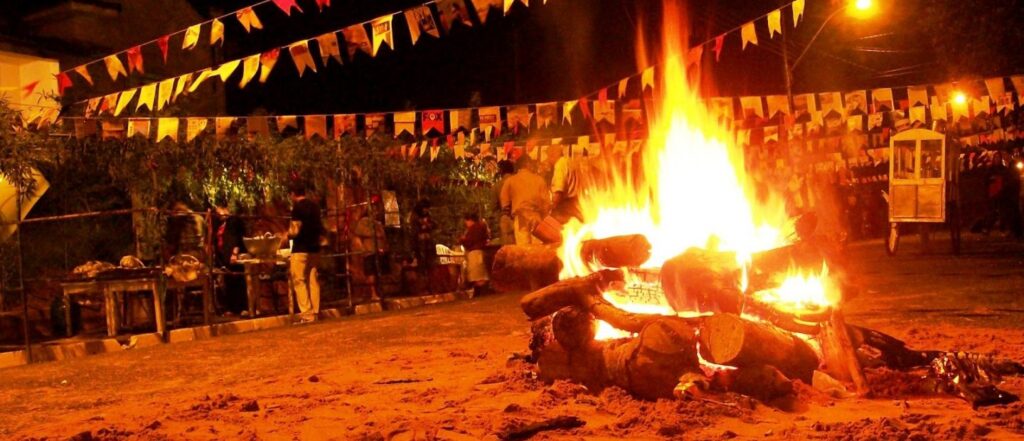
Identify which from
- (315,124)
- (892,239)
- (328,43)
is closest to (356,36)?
(328,43)

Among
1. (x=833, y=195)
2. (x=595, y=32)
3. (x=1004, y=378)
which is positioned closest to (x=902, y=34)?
(x=833, y=195)

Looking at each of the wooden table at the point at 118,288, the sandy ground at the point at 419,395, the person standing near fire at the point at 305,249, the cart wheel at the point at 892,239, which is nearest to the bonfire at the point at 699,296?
the sandy ground at the point at 419,395

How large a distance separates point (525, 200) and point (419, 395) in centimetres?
815

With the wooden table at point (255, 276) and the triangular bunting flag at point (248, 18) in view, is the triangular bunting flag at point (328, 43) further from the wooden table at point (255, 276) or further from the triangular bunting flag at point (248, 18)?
the wooden table at point (255, 276)

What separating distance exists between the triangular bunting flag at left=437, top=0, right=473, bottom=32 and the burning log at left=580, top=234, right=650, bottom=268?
5.16 meters

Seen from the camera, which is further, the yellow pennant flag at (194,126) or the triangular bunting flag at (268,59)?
the yellow pennant flag at (194,126)

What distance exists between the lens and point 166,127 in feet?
44.2

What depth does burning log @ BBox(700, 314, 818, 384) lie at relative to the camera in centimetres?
492

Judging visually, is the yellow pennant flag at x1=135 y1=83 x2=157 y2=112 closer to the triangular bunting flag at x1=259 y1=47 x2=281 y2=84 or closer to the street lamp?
the triangular bunting flag at x1=259 y1=47 x2=281 y2=84

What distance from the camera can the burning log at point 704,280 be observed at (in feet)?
17.3

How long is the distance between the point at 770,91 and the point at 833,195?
14.9 ft

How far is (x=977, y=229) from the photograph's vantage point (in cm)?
3011

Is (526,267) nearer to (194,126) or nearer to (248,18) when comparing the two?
(248,18)

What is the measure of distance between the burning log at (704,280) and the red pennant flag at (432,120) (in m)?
11.8
